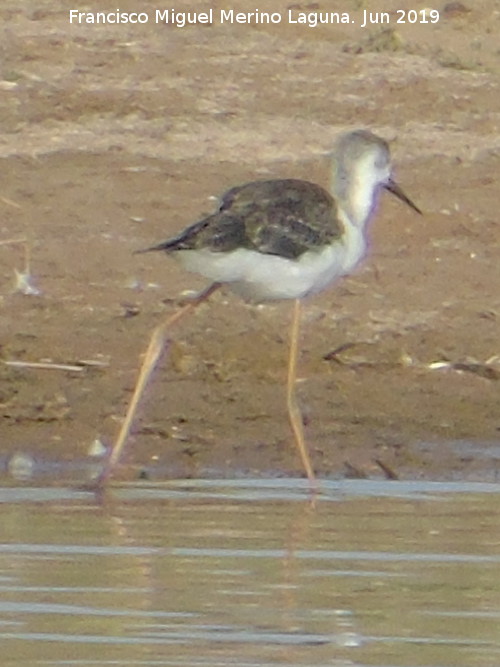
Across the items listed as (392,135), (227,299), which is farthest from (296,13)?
(227,299)

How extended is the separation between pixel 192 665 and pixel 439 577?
1.37 metres

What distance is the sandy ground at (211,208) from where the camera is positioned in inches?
362

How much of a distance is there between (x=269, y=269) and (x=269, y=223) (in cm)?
17

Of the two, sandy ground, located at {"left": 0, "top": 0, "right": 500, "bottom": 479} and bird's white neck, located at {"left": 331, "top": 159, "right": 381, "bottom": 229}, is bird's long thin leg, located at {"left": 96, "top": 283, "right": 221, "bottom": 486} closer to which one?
sandy ground, located at {"left": 0, "top": 0, "right": 500, "bottom": 479}

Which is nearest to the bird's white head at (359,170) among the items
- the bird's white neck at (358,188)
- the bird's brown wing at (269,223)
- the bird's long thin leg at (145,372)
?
the bird's white neck at (358,188)

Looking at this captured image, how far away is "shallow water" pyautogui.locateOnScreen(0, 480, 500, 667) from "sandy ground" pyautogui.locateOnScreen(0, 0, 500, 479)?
0.69 m

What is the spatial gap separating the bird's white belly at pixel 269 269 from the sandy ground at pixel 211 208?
62 centimetres

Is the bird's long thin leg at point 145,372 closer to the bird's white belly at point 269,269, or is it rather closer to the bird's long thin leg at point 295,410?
the bird's white belly at point 269,269

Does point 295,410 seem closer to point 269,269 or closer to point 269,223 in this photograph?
point 269,269

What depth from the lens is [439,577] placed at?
22.0 feet

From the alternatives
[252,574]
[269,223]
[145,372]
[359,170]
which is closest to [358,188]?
[359,170]

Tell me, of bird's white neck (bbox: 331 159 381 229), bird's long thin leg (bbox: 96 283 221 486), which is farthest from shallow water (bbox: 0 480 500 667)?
bird's white neck (bbox: 331 159 381 229)

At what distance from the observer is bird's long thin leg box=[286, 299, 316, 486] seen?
8.59m

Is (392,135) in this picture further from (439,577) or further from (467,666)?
(467,666)
